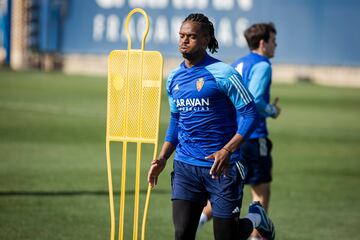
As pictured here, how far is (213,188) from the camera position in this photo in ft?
24.3

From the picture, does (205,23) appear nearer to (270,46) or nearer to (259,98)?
(259,98)

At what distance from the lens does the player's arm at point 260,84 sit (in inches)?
384

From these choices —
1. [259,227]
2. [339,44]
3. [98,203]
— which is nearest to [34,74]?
[339,44]

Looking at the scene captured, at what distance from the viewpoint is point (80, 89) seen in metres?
35.2

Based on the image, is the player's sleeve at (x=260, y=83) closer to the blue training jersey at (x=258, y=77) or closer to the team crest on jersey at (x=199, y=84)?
the blue training jersey at (x=258, y=77)

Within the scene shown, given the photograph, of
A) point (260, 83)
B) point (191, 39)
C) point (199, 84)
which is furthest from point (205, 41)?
point (260, 83)

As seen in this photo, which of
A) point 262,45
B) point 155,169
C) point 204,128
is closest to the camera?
point 204,128

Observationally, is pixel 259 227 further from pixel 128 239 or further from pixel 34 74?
pixel 34 74

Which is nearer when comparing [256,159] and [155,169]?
[155,169]

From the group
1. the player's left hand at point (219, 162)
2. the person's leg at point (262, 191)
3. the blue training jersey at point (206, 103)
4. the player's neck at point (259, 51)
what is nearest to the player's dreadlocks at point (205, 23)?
the blue training jersey at point (206, 103)

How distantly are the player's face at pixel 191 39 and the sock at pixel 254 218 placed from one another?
1.71 metres

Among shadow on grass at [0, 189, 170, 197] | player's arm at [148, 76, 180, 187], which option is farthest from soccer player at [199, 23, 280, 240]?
shadow on grass at [0, 189, 170, 197]

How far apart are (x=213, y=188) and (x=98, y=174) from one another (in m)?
7.54

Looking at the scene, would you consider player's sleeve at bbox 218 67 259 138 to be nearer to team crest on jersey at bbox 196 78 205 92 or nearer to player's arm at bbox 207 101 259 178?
player's arm at bbox 207 101 259 178
